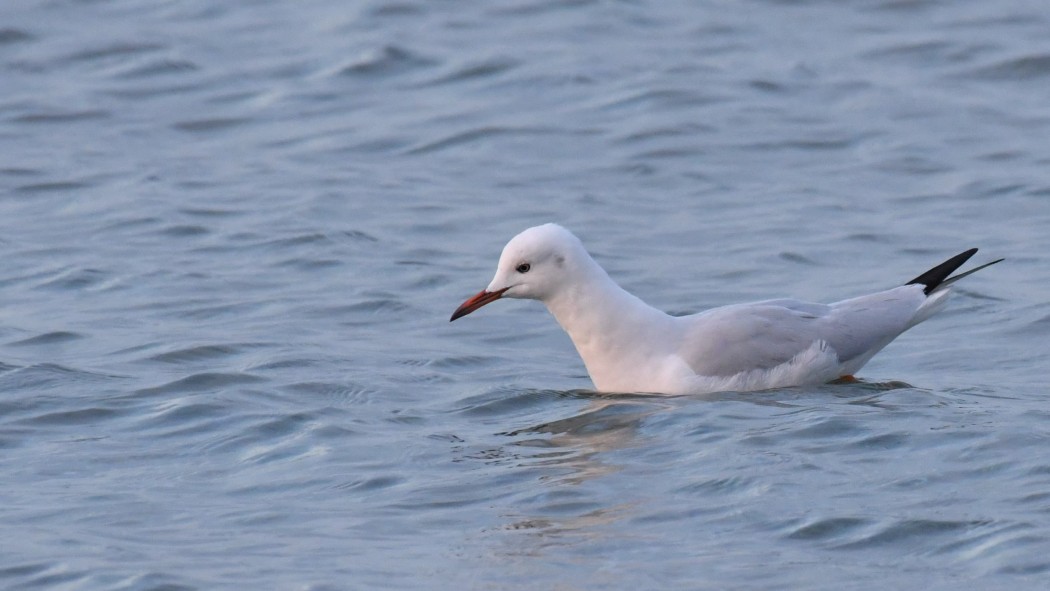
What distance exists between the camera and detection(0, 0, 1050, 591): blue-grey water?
265 inches

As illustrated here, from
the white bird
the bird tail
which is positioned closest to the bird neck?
the white bird

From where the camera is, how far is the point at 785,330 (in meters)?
8.98

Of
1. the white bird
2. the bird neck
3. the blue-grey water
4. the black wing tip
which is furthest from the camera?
the black wing tip

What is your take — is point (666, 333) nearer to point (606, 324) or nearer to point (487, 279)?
point (606, 324)

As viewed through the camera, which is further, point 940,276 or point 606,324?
point 940,276

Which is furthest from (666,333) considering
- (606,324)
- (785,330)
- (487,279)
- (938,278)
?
(487,279)

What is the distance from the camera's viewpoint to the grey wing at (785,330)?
28.9ft

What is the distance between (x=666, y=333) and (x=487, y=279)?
98.0 inches

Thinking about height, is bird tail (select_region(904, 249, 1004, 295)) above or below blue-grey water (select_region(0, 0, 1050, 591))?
above

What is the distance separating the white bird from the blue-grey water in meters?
0.19

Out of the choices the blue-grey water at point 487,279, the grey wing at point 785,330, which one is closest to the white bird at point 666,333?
the grey wing at point 785,330

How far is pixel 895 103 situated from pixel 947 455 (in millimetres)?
8025

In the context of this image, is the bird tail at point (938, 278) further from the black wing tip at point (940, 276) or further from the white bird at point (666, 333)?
the white bird at point (666, 333)

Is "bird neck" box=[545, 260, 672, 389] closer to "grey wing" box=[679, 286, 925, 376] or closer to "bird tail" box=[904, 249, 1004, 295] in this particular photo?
"grey wing" box=[679, 286, 925, 376]
